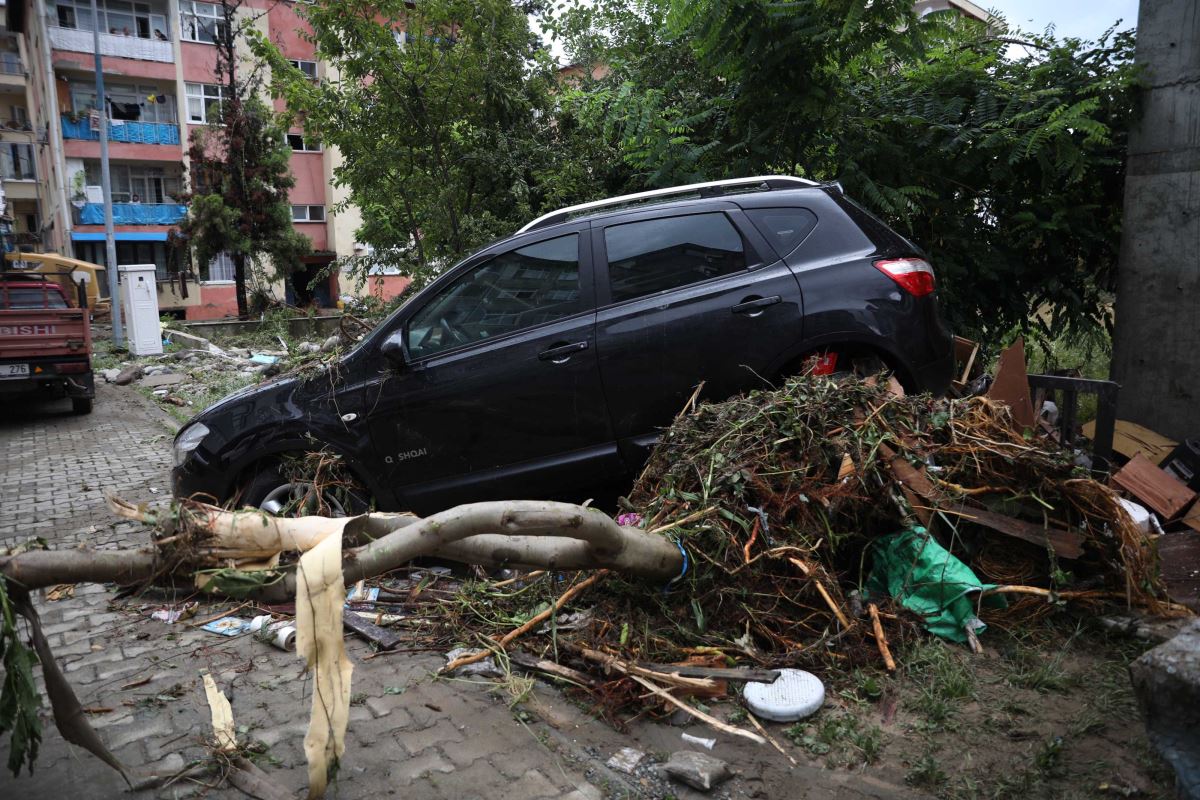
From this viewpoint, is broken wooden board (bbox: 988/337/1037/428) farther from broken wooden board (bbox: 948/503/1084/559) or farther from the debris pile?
broken wooden board (bbox: 948/503/1084/559)

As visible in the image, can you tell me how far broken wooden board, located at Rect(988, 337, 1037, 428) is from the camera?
213 inches

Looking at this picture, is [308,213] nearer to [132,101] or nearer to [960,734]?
[132,101]

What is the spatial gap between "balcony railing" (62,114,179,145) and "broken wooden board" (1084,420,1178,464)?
3752cm

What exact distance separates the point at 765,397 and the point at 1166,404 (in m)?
4.11

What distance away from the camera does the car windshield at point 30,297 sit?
12508mm

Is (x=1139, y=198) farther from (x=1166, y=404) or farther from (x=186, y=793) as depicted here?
(x=186, y=793)

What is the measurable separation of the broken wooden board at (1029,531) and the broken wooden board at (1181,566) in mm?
544

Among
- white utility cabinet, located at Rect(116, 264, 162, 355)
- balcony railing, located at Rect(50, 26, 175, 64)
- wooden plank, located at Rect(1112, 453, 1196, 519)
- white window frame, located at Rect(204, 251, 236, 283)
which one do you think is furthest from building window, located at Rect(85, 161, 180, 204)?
wooden plank, located at Rect(1112, 453, 1196, 519)

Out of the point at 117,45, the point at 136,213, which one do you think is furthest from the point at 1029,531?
the point at 117,45

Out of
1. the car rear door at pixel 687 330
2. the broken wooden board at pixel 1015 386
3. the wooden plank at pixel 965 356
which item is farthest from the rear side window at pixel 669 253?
the wooden plank at pixel 965 356

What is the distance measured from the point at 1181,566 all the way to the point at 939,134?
4.27 meters

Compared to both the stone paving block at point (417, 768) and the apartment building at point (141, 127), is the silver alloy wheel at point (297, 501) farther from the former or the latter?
the apartment building at point (141, 127)

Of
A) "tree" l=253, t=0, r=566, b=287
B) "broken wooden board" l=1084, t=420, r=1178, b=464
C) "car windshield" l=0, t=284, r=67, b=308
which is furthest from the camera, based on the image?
"car windshield" l=0, t=284, r=67, b=308

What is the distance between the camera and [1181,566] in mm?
4586
